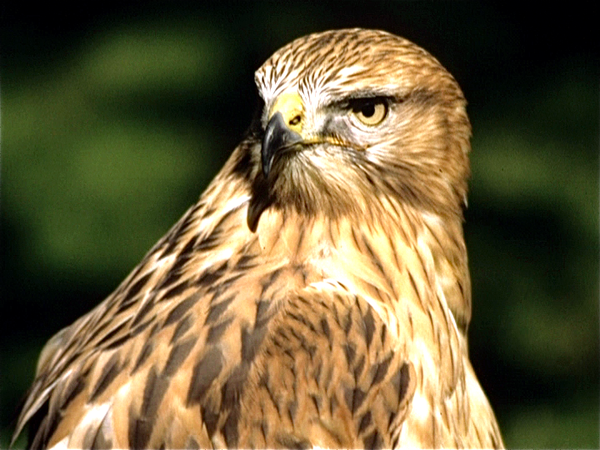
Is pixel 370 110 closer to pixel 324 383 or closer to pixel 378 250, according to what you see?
pixel 378 250

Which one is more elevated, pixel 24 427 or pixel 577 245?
pixel 24 427

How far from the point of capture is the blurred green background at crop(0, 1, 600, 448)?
16.0ft

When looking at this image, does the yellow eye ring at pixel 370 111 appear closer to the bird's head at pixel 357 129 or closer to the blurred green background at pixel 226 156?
the bird's head at pixel 357 129

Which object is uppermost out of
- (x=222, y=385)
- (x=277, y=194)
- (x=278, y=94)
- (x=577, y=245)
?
(x=278, y=94)

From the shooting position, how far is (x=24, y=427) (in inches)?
102

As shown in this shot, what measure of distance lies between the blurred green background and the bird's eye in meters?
2.28

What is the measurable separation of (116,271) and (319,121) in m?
2.63

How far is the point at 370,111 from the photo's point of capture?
2570 millimetres

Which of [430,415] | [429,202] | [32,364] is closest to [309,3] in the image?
[32,364]

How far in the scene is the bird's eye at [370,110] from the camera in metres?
2.54

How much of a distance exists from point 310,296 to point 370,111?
40 centimetres

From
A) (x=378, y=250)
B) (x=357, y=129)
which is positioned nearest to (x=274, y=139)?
(x=357, y=129)

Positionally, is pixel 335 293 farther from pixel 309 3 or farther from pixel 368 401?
pixel 309 3

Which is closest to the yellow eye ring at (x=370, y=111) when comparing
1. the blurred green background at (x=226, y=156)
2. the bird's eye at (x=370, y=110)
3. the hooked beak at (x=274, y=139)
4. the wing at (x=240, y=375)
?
the bird's eye at (x=370, y=110)
